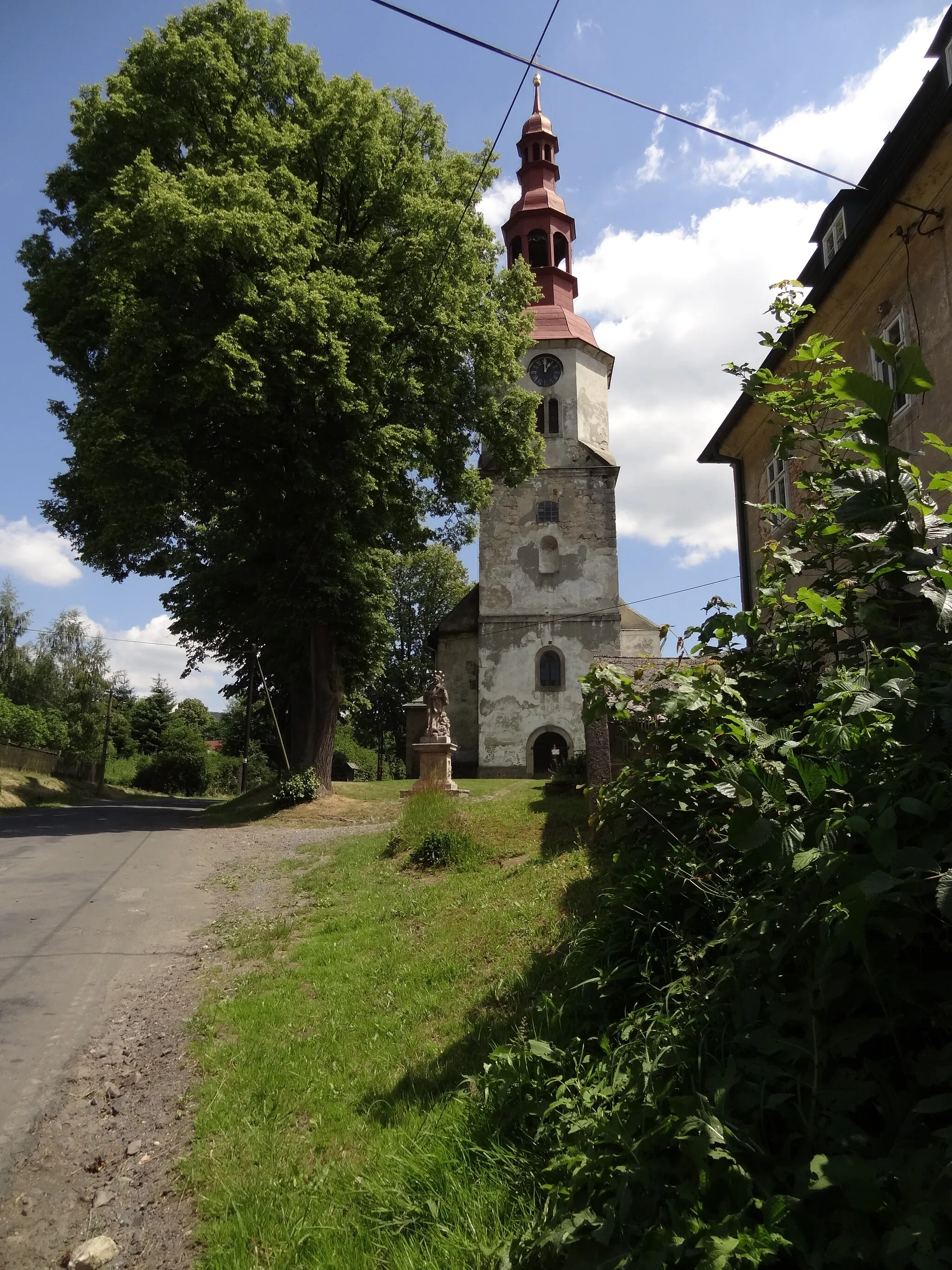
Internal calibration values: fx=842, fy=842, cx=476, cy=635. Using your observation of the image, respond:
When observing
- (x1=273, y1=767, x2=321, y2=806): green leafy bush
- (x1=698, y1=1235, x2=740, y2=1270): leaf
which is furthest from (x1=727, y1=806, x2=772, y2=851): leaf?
(x1=273, y1=767, x2=321, y2=806): green leafy bush

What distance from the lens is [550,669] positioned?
30734mm

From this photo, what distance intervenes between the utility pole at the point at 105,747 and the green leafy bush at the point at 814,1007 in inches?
1391

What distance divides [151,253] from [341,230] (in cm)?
557

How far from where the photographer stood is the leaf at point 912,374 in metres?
2.48

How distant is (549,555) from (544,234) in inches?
522

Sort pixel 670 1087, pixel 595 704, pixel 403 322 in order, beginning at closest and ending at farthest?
pixel 670 1087
pixel 595 704
pixel 403 322

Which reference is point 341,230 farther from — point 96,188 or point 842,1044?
point 842,1044

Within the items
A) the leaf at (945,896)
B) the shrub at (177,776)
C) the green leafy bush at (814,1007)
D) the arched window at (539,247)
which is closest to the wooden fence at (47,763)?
the shrub at (177,776)

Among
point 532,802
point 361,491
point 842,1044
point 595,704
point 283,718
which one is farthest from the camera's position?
point 283,718

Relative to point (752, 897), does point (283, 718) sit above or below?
above

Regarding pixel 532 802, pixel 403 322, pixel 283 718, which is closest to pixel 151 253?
pixel 403 322

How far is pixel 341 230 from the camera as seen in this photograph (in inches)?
741

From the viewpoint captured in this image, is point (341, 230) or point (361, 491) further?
point (341, 230)

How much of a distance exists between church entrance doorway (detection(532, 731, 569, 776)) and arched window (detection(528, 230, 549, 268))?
744 inches
